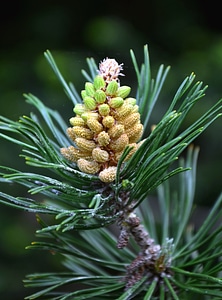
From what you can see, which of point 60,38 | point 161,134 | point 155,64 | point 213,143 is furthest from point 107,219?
point 60,38

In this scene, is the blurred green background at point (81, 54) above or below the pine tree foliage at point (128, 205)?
above

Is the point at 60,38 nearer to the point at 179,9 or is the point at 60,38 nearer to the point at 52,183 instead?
the point at 179,9

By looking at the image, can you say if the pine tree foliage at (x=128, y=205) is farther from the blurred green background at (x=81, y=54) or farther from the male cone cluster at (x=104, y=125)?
the blurred green background at (x=81, y=54)

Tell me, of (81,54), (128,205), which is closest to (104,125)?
(128,205)

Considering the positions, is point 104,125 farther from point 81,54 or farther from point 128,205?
point 81,54

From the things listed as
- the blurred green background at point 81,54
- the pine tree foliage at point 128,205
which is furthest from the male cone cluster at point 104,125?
the blurred green background at point 81,54

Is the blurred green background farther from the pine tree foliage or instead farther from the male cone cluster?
the male cone cluster
